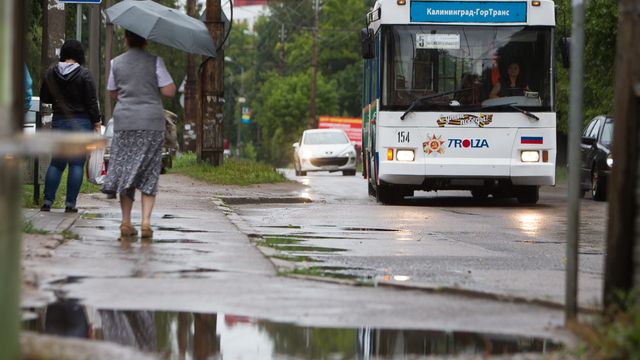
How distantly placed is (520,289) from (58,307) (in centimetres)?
274

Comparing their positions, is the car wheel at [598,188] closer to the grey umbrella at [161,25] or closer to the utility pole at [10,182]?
the grey umbrella at [161,25]

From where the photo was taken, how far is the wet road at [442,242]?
614 cm

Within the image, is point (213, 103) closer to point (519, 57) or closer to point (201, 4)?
point (519, 57)

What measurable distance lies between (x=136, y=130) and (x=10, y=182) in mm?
4729

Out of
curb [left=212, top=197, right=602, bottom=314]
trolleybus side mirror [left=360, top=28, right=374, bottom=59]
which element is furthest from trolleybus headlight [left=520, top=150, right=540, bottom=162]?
curb [left=212, top=197, right=602, bottom=314]

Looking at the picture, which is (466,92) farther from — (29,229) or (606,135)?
(29,229)

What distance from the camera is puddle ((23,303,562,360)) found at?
4.00 m

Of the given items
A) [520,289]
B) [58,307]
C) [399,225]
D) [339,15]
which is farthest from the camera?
[339,15]

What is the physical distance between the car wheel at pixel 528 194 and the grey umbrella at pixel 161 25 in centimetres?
720

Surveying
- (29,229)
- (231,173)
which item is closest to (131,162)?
(29,229)

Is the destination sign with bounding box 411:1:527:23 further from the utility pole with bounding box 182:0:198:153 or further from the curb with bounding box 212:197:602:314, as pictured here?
the utility pole with bounding box 182:0:198:153

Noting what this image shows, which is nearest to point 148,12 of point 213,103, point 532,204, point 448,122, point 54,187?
point 54,187

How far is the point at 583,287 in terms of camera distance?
5734 mm

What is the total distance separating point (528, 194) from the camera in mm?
15250
